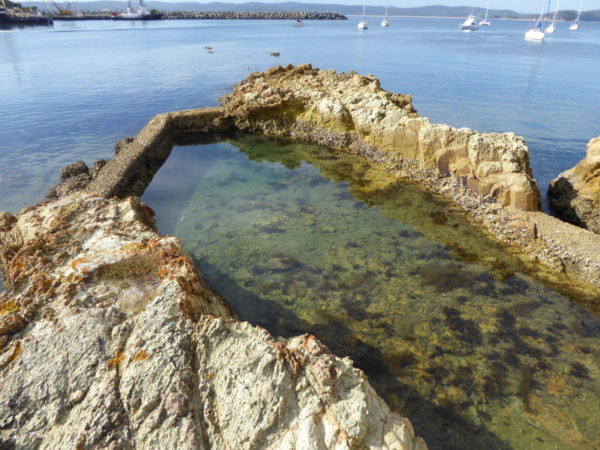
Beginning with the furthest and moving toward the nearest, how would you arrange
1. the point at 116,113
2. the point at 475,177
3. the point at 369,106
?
the point at 116,113 → the point at 369,106 → the point at 475,177

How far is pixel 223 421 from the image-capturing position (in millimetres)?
3963

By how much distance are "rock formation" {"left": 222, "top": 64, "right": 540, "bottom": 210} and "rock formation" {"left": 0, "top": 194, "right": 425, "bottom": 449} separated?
10505mm

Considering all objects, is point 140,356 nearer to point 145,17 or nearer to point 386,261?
point 386,261

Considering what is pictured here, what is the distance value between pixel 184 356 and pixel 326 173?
12212mm

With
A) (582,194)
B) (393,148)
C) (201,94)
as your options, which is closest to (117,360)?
(393,148)

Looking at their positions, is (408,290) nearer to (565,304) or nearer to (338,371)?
(565,304)

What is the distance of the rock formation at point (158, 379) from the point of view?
3781mm

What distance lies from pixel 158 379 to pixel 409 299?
631 cm

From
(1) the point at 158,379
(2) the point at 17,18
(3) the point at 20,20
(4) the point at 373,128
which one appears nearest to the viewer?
(1) the point at 158,379

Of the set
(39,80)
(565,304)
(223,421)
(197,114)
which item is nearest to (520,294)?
(565,304)

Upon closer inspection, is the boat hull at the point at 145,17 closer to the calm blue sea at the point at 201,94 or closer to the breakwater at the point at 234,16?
the breakwater at the point at 234,16

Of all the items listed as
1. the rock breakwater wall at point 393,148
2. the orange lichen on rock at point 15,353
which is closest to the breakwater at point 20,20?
the rock breakwater wall at point 393,148

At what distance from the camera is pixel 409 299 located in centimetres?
869

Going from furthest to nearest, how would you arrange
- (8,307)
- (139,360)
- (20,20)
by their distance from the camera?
(20,20), (8,307), (139,360)
